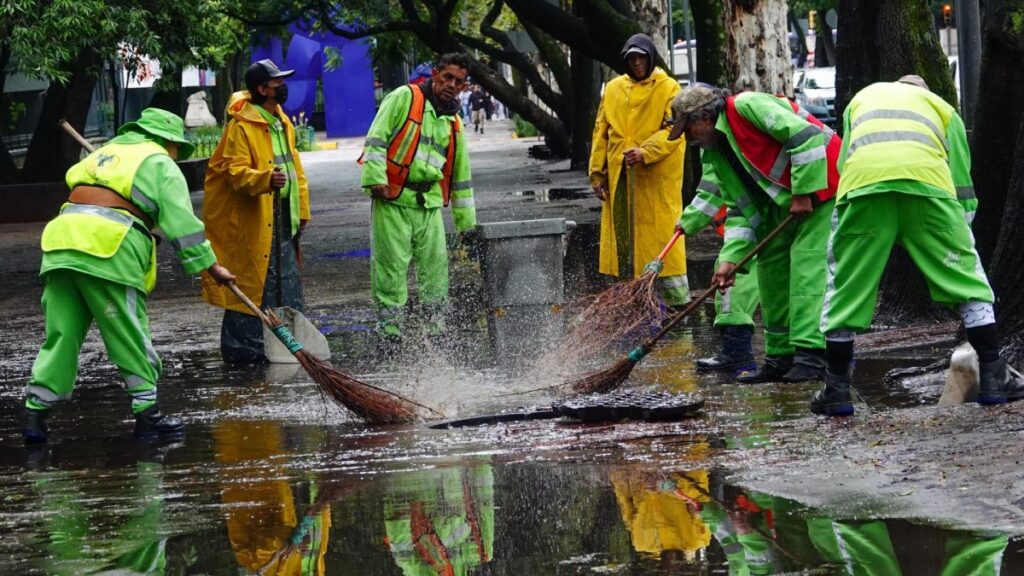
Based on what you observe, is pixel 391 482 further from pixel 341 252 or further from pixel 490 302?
pixel 341 252

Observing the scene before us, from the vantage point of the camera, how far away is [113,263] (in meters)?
7.30

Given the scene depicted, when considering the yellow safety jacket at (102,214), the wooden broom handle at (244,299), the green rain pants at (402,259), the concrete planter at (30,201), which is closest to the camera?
the yellow safety jacket at (102,214)

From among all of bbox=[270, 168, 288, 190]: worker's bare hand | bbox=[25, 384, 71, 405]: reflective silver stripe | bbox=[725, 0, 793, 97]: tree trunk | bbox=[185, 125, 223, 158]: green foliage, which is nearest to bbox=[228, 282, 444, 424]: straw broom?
bbox=[25, 384, 71, 405]: reflective silver stripe

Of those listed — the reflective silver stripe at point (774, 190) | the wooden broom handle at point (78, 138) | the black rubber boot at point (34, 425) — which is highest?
the wooden broom handle at point (78, 138)

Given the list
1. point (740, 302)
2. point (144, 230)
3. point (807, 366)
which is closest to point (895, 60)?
point (740, 302)

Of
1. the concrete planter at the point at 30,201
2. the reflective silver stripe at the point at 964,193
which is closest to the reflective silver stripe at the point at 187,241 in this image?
the reflective silver stripe at the point at 964,193

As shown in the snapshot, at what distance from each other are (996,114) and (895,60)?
4.39ft

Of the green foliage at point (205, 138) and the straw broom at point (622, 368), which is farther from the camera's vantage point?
the green foliage at point (205, 138)

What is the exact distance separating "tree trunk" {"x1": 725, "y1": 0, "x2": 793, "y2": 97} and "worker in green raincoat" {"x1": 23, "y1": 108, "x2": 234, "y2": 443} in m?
7.92

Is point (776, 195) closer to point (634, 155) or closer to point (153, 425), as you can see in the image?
point (634, 155)

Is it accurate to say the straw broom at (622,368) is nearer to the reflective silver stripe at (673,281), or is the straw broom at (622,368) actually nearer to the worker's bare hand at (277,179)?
the reflective silver stripe at (673,281)

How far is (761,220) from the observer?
8.05 m

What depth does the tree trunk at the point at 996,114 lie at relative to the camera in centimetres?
838

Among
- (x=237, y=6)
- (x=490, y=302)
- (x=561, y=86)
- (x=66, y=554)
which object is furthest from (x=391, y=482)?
(x=561, y=86)
